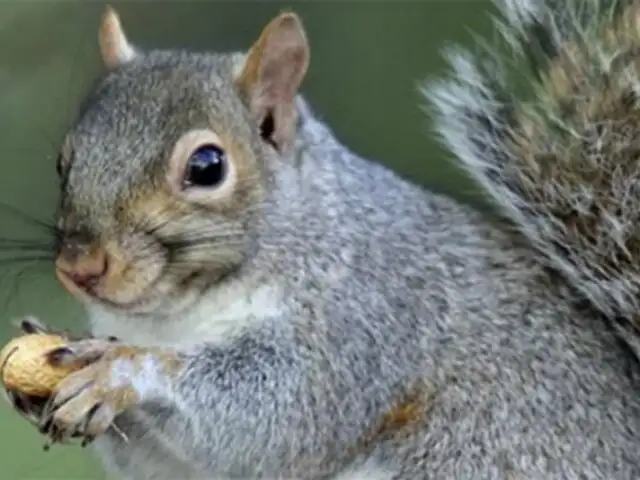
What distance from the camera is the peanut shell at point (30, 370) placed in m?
1.21

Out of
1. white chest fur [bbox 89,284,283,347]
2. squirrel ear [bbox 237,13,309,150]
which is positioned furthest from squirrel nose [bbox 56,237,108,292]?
squirrel ear [bbox 237,13,309,150]

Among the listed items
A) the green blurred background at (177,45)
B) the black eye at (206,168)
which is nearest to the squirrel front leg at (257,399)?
the black eye at (206,168)

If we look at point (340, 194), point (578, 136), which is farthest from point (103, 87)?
point (578, 136)

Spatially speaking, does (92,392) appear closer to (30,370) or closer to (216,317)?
(30,370)

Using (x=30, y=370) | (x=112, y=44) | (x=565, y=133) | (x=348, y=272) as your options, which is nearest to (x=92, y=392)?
(x=30, y=370)

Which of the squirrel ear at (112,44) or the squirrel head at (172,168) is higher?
the squirrel ear at (112,44)

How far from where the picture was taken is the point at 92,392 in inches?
47.3

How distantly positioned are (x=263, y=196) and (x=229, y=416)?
0.75 ft

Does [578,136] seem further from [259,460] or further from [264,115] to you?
[259,460]

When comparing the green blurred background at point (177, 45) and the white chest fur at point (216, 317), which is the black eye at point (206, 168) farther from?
the green blurred background at point (177, 45)

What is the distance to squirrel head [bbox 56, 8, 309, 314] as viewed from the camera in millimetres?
1214

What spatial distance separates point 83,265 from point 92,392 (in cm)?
12

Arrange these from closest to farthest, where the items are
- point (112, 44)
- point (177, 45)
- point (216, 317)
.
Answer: point (216, 317)
point (112, 44)
point (177, 45)

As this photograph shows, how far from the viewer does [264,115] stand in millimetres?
1362
